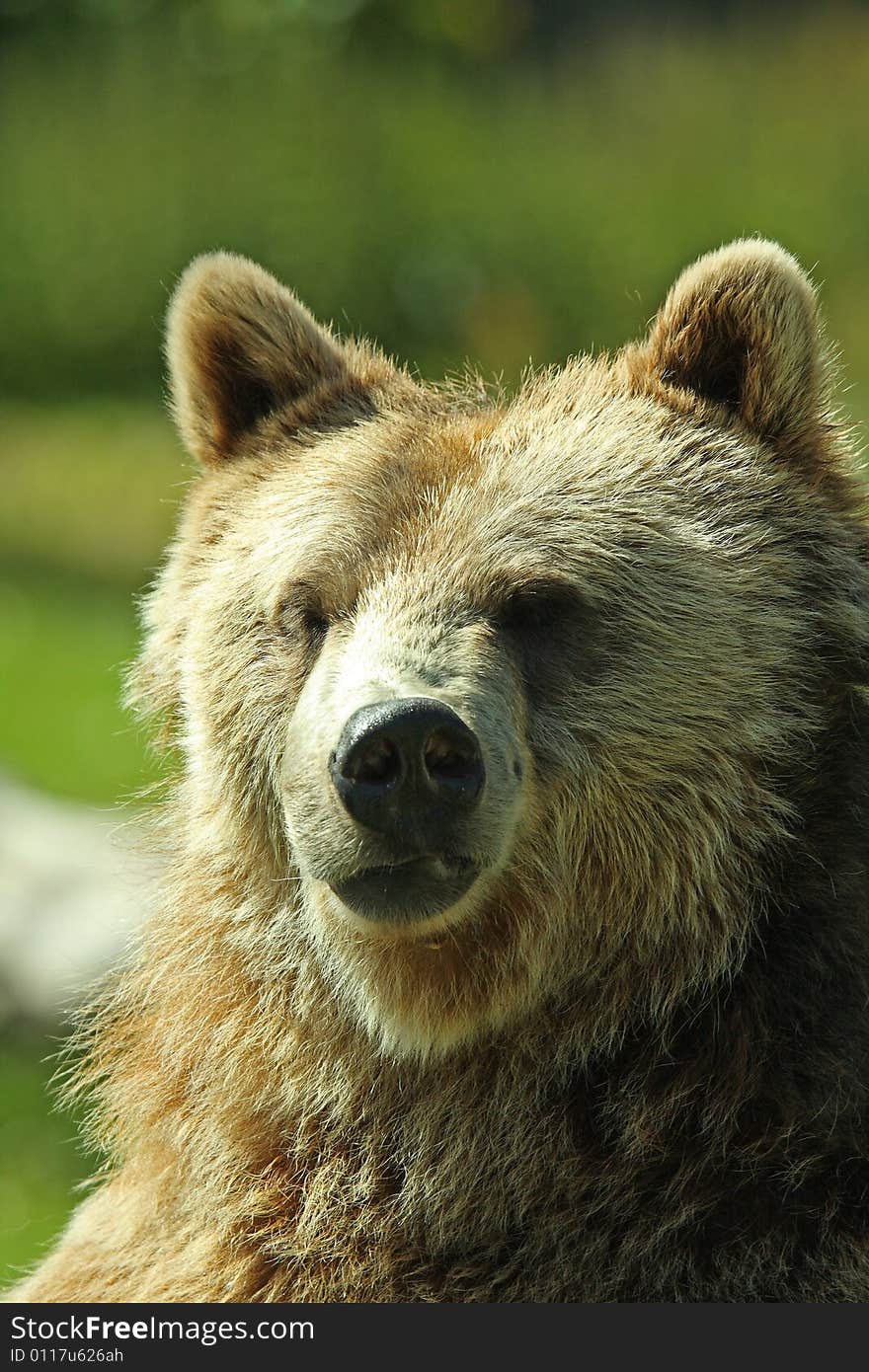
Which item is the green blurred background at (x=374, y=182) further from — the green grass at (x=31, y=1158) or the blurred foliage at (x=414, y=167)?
the green grass at (x=31, y=1158)

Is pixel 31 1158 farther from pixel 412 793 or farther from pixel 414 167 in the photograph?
pixel 414 167

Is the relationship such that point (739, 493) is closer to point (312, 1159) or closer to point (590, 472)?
point (590, 472)

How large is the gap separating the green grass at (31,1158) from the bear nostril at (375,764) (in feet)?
12.3

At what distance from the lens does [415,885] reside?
13.0 ft

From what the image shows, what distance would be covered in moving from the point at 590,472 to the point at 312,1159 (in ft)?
5.94

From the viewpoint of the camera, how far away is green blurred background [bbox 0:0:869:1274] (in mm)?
15164

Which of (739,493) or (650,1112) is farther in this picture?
(739,493)

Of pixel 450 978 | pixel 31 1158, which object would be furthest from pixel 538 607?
pixel 31 1158

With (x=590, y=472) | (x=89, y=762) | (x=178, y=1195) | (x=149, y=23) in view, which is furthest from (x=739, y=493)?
(x=149, y=23)

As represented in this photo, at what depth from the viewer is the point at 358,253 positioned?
15.9m

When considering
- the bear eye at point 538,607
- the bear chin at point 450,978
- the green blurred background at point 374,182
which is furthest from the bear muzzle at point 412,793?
Answer: the green blurred background at point 374,182

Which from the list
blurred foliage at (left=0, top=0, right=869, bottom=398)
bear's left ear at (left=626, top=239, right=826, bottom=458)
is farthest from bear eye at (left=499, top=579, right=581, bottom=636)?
blurred foliage at (left=0, top=0, right=869, bottom=398)

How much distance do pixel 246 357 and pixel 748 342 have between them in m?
1.46

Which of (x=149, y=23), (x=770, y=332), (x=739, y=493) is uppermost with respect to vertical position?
(x=149, y=23)
